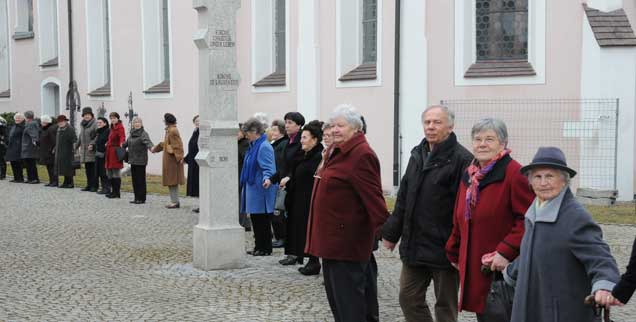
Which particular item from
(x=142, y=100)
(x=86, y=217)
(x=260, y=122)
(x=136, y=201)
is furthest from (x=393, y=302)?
(x=142, y=100)

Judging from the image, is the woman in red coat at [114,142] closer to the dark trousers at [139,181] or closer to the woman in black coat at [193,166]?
the dark trousers at [139,181]

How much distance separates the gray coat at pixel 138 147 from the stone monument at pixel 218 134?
6.89 metres

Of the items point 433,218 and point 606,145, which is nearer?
point 433,218

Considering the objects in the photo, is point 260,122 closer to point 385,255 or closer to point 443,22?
point 385,255

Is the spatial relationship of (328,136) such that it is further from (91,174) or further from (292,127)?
(91,174)

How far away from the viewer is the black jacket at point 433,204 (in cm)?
608

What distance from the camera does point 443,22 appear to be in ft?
64.1

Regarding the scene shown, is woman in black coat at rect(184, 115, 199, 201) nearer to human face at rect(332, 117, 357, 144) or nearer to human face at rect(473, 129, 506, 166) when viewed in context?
human face at rect(332, 117, 357, 144)

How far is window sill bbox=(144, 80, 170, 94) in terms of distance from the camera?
1097 inches

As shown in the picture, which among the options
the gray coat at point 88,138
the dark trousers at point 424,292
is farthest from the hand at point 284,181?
the gray coat at point 88,138

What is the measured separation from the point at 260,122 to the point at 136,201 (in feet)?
24.7

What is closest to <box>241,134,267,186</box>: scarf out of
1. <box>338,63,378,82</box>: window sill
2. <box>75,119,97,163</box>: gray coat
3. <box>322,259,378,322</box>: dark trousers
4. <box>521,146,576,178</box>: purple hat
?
<box>322,259,378,322</box>: dark trousers

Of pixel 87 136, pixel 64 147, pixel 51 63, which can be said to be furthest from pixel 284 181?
pixel 51 63

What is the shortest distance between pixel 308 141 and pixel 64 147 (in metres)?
12.2
